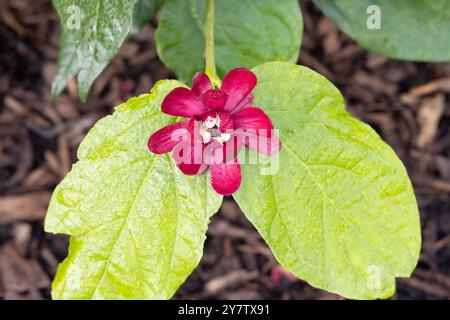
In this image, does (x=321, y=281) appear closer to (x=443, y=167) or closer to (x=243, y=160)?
(x=243, y=160)

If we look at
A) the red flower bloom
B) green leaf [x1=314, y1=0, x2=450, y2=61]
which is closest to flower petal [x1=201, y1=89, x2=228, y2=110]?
the red flower bloom

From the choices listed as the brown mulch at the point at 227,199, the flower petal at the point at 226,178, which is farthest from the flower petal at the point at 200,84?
the brown mulch at the point at 227,199

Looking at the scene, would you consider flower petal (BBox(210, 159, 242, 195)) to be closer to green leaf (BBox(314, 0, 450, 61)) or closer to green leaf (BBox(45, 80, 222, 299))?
green leaf (BBox(45, 80, 222, 299))

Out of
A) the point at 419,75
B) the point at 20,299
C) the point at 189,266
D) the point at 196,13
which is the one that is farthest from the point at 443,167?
the point at 20,299

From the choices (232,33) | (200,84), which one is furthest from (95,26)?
(232,33)

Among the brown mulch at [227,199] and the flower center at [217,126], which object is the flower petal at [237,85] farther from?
the brown mulch at [227,199]

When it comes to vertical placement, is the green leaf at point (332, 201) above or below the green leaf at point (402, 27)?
below
